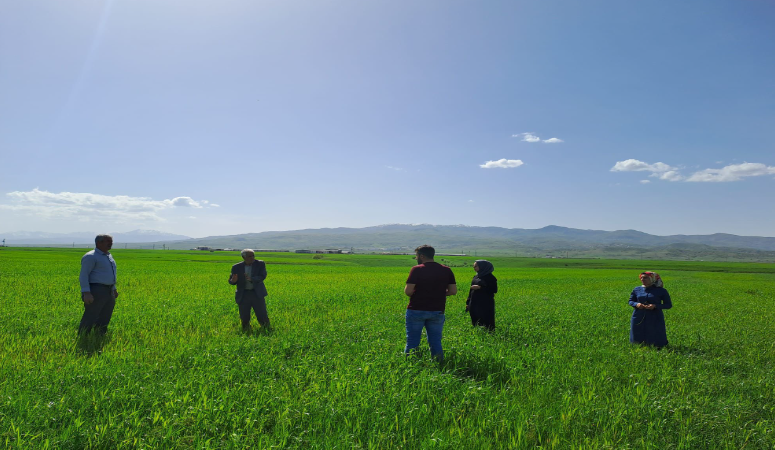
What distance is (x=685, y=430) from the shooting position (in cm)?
515

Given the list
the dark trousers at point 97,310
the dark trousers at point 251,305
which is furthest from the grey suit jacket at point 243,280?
the dark trousers at point 97,310

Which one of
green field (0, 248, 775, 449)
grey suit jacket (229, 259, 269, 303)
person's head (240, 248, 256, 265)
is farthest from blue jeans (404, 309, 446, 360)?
person's head (240, 248, 256, 265)

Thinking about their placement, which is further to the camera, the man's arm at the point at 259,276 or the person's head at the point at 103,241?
the man's arm at the point at 259,276

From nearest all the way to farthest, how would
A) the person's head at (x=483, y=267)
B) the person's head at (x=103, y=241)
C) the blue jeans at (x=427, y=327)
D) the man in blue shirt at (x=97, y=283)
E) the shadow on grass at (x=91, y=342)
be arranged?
1. the blue jeans at (x=427, y=327)
2. the shadow on grass at (x=91, y=342)
3. the man in blue shirt at (x=97, y=283)
4. the person's head at (x=103, y=241)
5. the person's head at (x=483, y=267)

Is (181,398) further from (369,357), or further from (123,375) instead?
(369,357)

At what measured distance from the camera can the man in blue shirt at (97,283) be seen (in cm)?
900

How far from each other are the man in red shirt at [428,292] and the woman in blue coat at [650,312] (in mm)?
6017

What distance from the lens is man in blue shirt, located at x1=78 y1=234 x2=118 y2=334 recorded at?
29.5 feet

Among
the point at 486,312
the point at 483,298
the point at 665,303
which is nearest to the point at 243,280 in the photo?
the point at 483,298

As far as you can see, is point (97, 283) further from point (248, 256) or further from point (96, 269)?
point (248, 256)

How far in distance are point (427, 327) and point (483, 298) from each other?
4.05 m

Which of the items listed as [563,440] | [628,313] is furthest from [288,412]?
[628,313]

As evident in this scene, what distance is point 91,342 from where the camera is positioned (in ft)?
29.3

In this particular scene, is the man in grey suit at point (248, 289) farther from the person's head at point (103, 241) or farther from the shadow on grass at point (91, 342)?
the shadow on grass at point (91, 342)
